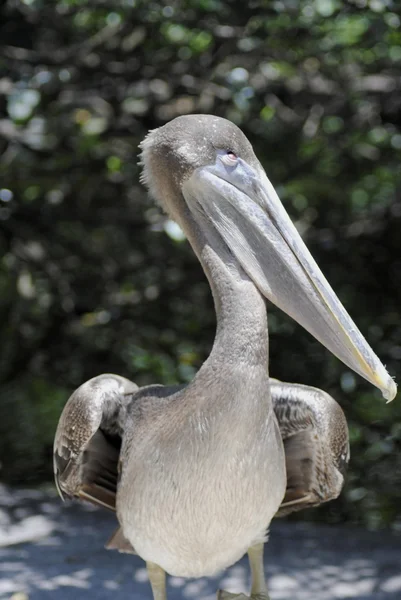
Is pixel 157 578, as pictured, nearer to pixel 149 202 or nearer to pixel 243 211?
pixel 243 211

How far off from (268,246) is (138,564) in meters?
1.94

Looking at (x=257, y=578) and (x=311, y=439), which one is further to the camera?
(x=257, y=578)

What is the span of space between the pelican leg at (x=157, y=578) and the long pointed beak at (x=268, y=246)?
0.92 metres

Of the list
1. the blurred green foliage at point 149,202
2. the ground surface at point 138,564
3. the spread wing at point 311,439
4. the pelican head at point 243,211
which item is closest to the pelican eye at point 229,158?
the pelican head at point 243,211

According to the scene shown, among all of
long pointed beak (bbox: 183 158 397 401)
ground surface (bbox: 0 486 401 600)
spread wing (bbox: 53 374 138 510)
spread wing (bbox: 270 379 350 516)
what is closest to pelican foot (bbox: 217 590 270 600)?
spread wing (bbox: 270 379 350 516)

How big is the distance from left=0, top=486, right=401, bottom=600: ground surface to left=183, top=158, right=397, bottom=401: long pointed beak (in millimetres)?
1564

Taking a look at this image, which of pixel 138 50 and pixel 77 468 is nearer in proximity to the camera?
pixel 77 468

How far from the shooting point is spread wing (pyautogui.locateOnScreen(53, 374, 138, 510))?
2.84 meters

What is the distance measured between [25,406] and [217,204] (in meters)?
2.90

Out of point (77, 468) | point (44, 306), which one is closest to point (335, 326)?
point (77, 468)

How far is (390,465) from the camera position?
14.9ft

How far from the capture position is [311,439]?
297 cm

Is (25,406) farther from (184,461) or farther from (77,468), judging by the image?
(184,461)

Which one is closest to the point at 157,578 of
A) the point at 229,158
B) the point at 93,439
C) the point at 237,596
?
the point at 237,596
